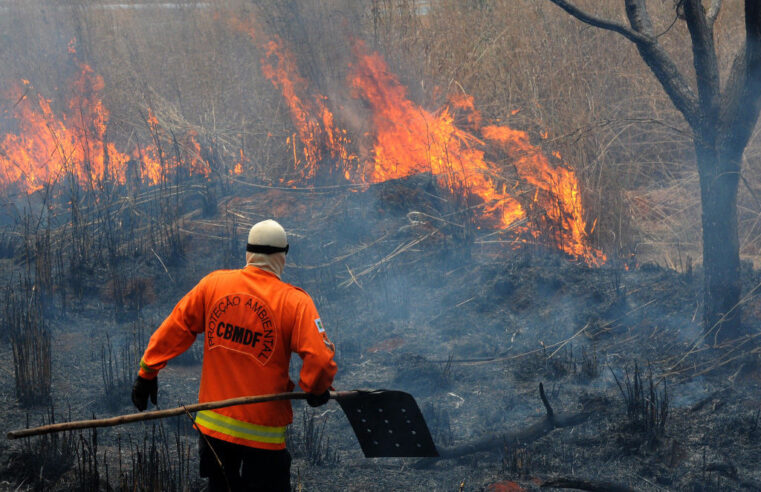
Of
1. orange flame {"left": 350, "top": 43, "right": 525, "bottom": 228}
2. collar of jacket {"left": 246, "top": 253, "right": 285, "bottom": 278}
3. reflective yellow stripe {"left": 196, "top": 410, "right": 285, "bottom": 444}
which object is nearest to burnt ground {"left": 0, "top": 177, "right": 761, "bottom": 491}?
reflective yellow stripe {"left": 196, "top": 410, "right": 285, "bottom": 444}

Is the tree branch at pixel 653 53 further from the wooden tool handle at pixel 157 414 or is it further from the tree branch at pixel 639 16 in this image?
the wooden tool handle at pixel 157 414

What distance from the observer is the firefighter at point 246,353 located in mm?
3500

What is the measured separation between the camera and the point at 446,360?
7094 millimetres

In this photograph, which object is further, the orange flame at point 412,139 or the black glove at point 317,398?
the orange flame at point 412,139

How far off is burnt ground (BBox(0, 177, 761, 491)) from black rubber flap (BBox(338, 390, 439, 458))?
0.99 metres

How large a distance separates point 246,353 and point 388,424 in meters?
0.86

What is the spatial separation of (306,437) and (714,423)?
303 cm

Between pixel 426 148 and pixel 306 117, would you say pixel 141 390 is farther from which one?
pixel 306 117

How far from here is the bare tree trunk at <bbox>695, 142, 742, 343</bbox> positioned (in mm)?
6289

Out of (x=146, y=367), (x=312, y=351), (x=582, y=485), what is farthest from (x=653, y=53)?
(x=146, y=367)

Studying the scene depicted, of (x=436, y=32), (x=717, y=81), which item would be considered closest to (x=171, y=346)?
(x=717, y=81)

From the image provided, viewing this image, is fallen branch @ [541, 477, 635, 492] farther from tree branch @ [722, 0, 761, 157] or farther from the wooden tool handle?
tree branch @ [722, 0, 761, 157]

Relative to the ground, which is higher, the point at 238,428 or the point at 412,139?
the point at 412,139

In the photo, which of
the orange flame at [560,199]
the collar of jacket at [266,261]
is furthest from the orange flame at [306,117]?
the collar of jacket at [266,261]
